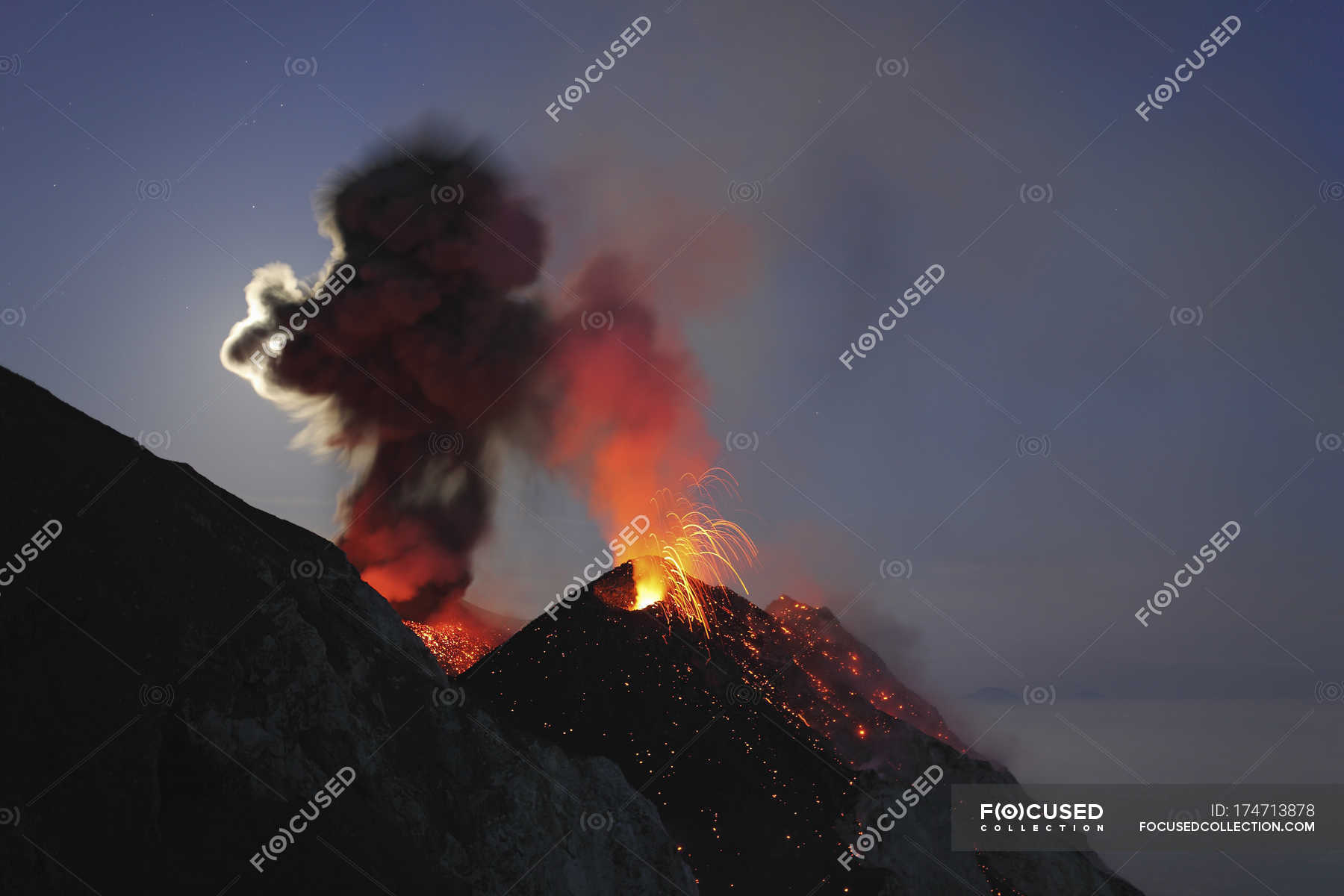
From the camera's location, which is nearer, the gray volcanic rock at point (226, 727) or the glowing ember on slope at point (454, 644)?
the gray volcanic rock at point (226, 727)

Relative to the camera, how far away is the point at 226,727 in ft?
44.2

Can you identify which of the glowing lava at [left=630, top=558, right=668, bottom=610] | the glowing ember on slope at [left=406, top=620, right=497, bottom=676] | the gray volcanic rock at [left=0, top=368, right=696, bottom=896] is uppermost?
the glowing lava at [left=630, top=558, right=668, bottom=610]

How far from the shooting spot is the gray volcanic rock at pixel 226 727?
11695mm

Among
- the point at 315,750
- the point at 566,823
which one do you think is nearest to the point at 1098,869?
the point at 566,823

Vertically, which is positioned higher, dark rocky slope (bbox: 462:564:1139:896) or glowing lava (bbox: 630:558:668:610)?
glowing lava (bbox: 630:558:668:610)

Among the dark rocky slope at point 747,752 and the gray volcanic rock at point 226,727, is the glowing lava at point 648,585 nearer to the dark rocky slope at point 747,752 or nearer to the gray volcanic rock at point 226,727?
the dark rocky slope at point 747,752

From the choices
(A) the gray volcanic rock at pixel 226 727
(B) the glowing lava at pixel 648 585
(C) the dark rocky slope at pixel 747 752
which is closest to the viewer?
(A) the gray volcanic rock at pixel 226 727

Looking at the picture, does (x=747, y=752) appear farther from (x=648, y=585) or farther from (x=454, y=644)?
(x=454, y=644)

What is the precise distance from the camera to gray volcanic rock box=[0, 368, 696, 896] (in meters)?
11.7

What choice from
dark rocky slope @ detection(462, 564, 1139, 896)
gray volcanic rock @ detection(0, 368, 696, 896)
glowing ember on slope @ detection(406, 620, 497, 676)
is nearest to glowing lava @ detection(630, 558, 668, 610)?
dark rocky slope @ detection(462, 564, 1139, 896)

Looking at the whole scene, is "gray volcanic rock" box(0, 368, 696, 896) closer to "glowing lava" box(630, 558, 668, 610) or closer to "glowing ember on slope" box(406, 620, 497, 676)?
"glowing lava" box(630, 558, 668, 610)

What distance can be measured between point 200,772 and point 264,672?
1771 mm

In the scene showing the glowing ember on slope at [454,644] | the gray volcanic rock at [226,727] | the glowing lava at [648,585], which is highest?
the glowing lava at [648,585]

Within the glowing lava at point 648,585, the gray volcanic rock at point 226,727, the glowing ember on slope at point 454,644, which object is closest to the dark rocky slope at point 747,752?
the glowing lava at point 648,585
